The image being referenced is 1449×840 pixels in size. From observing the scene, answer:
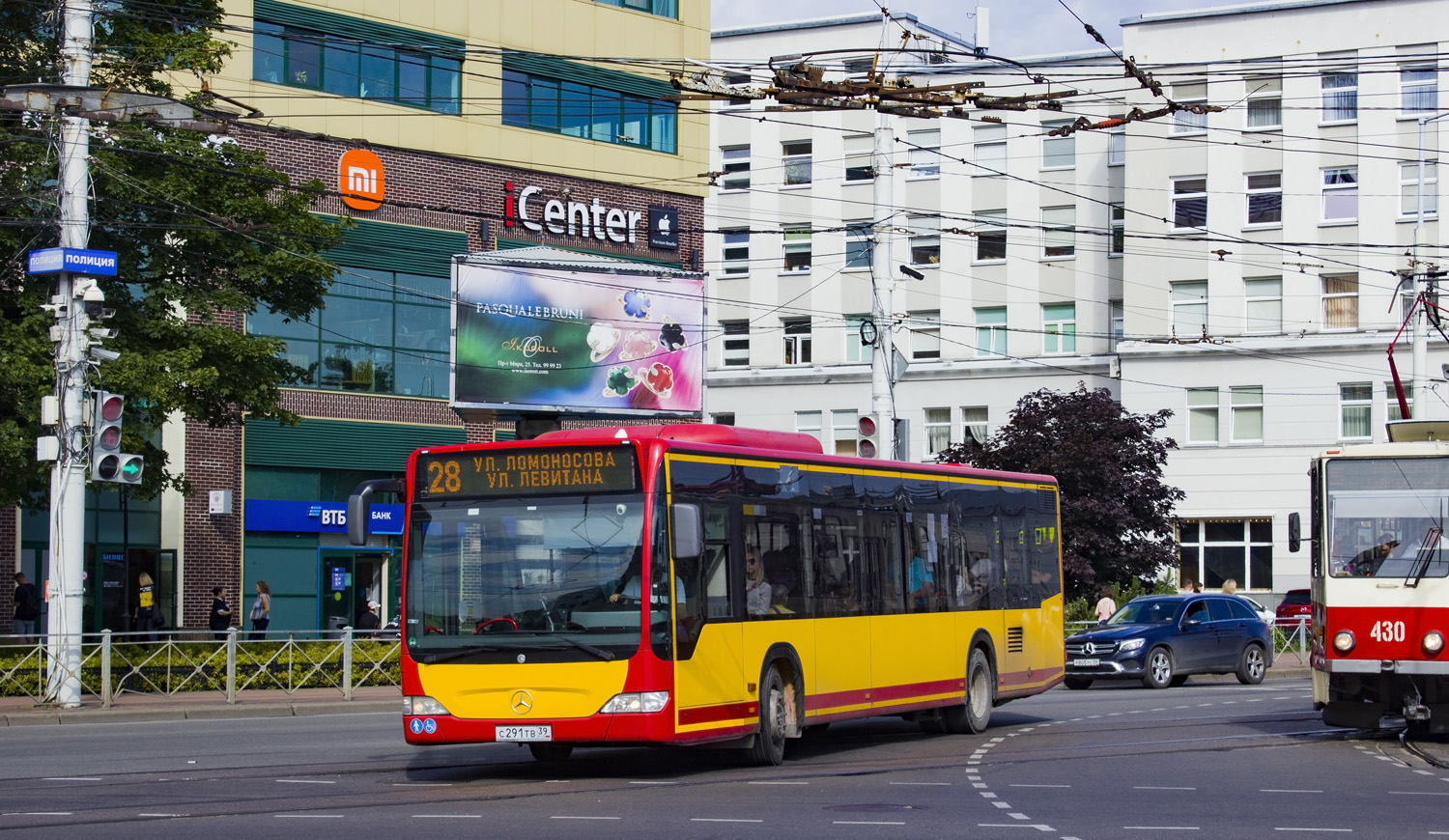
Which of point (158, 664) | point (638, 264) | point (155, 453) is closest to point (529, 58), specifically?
point (638, 264)

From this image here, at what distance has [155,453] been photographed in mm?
28406

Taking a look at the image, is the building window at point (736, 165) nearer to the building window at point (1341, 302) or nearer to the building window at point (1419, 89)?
the building window at point (1341, 302)

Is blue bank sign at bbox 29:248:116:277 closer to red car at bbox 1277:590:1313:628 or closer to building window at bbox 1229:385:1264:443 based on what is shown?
red car at bbox 1277:590:1313:628

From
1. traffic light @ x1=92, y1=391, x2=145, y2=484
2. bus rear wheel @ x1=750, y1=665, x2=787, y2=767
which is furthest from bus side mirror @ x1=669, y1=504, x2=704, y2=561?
traffic light @ x1=92, y1=391, x2=145, y2=484

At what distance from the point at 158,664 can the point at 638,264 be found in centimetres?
1742

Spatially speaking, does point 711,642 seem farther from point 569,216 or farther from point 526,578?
point 569,216

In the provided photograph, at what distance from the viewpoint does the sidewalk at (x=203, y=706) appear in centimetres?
2302

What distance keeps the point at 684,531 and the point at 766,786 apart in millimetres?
2066

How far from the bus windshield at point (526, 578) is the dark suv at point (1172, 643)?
632 inches

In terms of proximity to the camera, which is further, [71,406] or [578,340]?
[578,340]

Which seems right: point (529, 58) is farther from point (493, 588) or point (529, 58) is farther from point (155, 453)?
point (493, 588)

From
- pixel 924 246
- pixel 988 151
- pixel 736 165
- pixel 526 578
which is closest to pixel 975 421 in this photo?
pixel 924 246

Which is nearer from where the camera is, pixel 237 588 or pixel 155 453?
pixel 155 453

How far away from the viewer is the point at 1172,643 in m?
29.0
